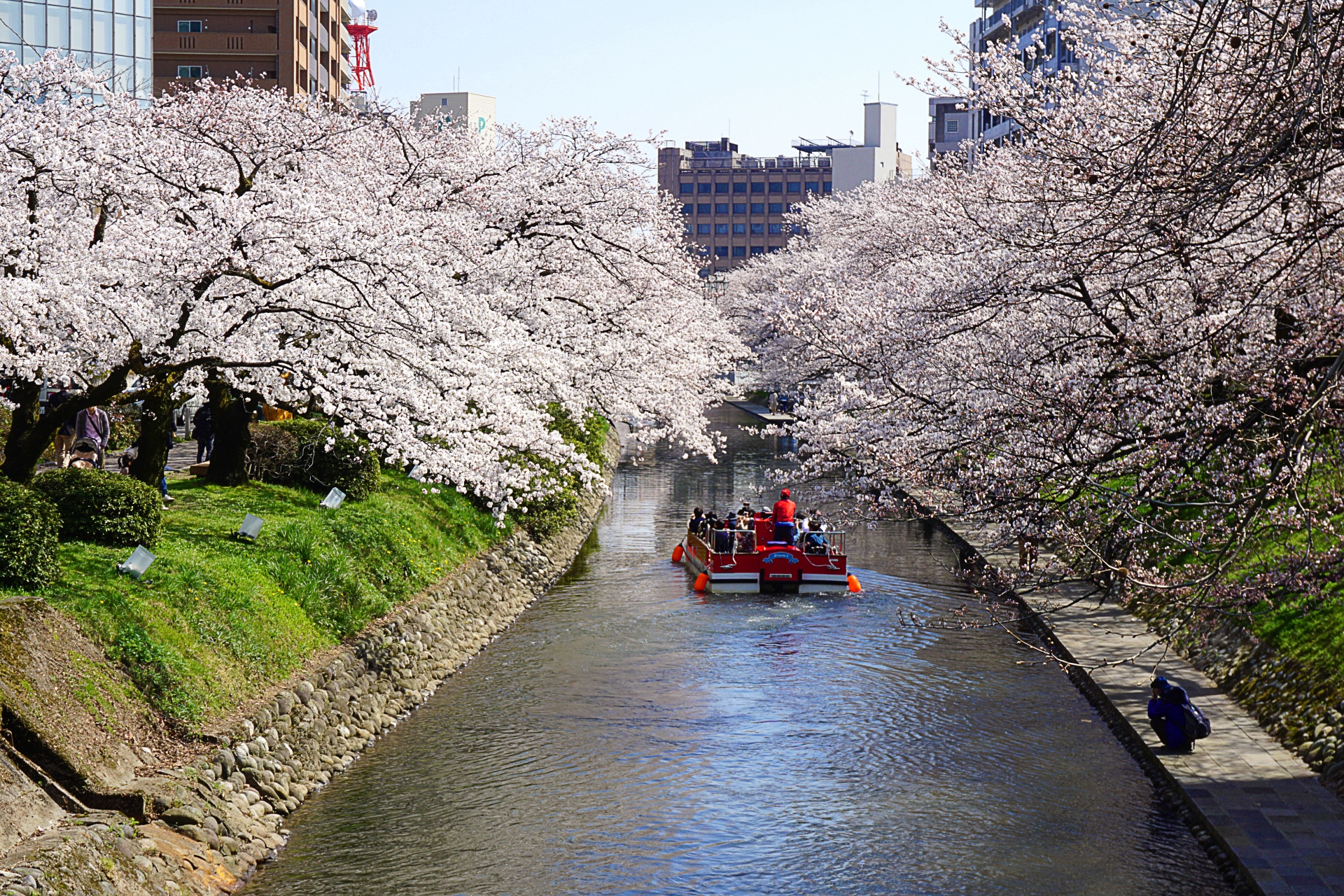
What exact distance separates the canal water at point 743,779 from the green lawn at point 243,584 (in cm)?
186

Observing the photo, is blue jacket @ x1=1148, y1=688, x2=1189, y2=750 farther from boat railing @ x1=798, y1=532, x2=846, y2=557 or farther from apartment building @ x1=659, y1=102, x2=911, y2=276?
apartment building @ x1=659, y1=102, x2=911, y2=276

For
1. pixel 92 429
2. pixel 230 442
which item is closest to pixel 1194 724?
pixel 230 442

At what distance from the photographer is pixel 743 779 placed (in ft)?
52.3

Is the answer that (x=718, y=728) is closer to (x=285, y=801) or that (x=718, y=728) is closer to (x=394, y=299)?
(x=285, y=801)

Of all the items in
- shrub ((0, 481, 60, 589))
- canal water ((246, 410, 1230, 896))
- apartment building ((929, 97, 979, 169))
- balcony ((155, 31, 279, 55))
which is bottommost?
canal water ((246, 410, 1230, 896))

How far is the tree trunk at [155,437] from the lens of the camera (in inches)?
775

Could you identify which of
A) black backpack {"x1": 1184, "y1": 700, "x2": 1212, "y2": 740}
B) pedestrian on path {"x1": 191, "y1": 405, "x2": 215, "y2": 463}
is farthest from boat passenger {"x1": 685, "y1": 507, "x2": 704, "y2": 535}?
black backpack {"x1": 1184, "y1": 700, "x2": 1212, "y2": 740}

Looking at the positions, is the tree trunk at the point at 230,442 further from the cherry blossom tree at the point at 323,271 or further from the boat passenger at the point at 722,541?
the boat passenger at the point at 722,541

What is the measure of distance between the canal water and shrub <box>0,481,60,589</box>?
4022 mm

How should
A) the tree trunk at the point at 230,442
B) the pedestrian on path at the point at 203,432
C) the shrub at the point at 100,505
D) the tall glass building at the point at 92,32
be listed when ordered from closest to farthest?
the shrub at the point at 100,505 < the tree trunk at the point at 230,442 < the pedestrian on path at the point at 203,432 < the tall glass building at the point at 92,32

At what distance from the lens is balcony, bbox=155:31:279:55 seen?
3184 inches

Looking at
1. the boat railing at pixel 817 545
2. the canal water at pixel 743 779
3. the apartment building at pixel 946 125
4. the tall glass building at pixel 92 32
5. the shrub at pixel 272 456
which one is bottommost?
the canal water at pixel 743 779

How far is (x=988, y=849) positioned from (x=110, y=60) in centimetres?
5624

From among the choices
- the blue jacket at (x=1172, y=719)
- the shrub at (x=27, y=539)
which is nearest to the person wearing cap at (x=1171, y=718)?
the blue jacket at (x=1172, y=719)
